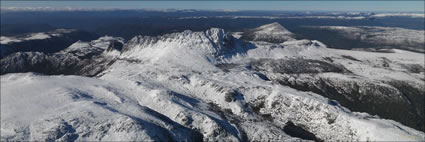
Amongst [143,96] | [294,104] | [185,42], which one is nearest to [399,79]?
[294,104]

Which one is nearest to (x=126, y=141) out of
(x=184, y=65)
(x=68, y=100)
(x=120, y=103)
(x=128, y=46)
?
(x=120, y=103)

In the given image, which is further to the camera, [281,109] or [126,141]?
[281,109]

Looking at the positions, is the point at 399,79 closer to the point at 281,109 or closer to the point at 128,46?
the point at 281,109

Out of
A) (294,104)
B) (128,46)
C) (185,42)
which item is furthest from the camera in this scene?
(128,46)

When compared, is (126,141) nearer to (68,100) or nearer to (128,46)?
(68,100)

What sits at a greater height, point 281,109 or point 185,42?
A: point 185,42

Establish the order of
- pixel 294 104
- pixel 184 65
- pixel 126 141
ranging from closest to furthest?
1. pixel 126 141
2. pixel 294 104
3. pixel 184 65
